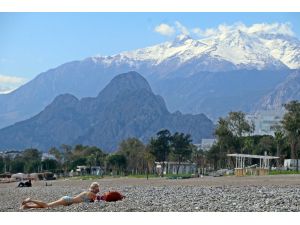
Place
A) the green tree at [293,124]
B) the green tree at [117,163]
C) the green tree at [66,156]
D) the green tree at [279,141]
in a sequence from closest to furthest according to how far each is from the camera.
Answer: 1. the green tree at [293,124]
2. the green tree at [279,141]
3. the green tree at [117,163]
4. the green tree at [66,156]

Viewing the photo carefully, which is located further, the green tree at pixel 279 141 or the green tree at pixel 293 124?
the green tree at pixel 279 141

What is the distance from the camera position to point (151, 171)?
72250 millimetres

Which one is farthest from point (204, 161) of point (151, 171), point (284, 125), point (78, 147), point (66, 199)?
point (66, 199)

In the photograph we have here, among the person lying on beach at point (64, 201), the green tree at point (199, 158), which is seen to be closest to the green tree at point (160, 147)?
the green tree at point (199, 158)

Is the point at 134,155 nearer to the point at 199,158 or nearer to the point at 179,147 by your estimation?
the point at 179,147

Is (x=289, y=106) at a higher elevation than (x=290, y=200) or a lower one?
higher

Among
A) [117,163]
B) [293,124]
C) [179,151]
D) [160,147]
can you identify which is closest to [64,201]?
[293,124]

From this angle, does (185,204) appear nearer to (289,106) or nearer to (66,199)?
(66,199)

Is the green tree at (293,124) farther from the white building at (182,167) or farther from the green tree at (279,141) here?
the white building at (182,167)

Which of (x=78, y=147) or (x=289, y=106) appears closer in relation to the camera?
(x=289, y=106)

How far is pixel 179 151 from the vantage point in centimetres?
7306

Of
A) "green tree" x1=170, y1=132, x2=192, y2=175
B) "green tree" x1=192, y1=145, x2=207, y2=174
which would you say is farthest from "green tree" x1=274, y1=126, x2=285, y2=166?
"green tree" x1=170, y1=132, x2=192, y2=175

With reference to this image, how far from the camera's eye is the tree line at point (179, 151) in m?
58.6
